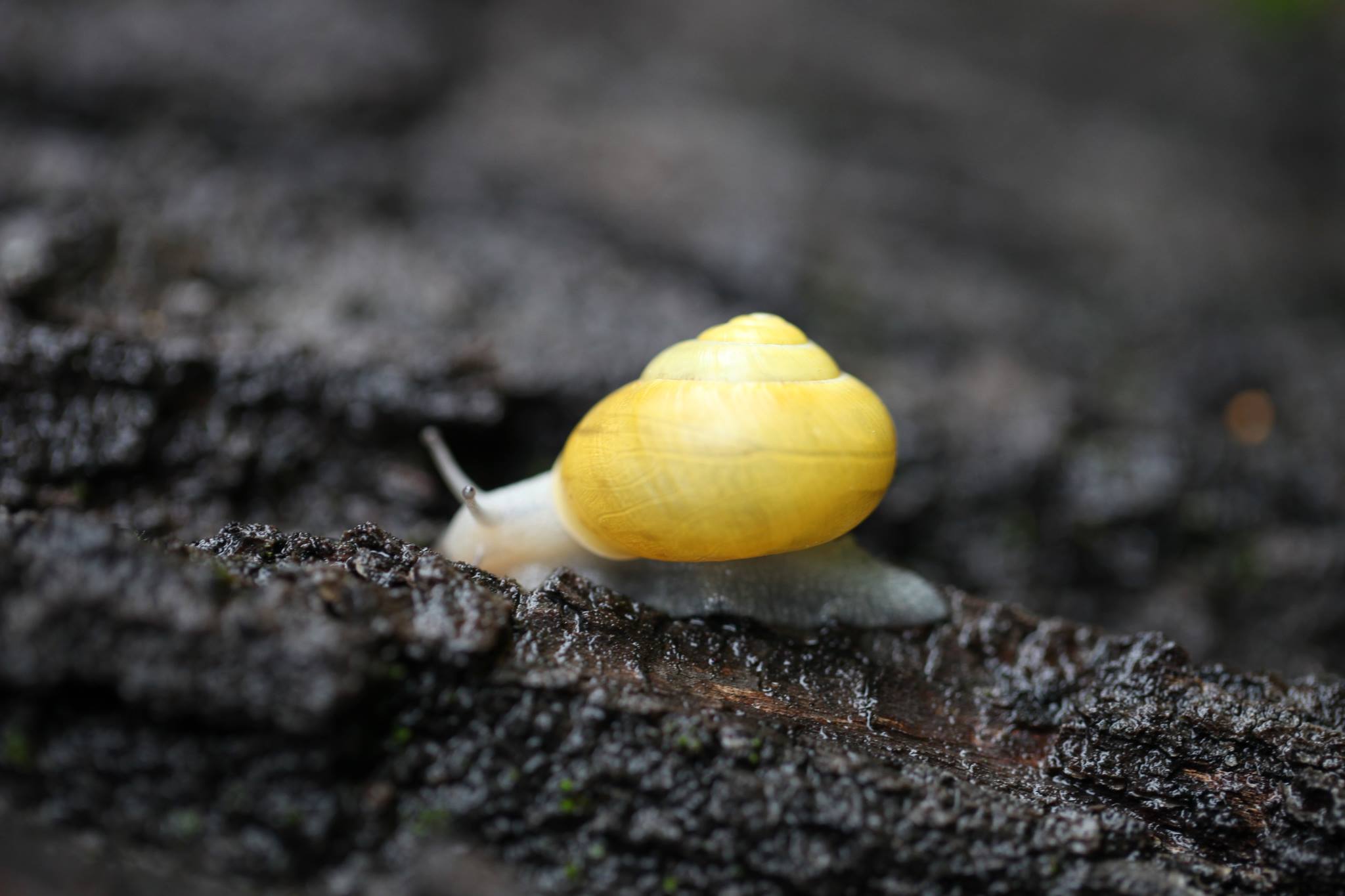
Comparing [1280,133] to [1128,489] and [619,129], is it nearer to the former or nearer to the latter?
[1128,489]

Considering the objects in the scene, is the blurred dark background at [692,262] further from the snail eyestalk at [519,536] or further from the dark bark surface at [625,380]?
the snail eyestalk at [519,536]

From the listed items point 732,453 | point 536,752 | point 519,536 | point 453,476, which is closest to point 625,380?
point 453,476

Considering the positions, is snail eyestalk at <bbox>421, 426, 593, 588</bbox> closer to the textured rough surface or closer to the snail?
the snail

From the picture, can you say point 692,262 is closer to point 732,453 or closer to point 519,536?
point 519,536

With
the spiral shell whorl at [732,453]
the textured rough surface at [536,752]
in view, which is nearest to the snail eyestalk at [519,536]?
the spiral shell whorl at [732,453]

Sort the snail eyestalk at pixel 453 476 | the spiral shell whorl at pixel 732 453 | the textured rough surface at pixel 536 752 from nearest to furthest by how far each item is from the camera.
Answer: the textured rough surface at pixel 536 752 < the spiral shell whorl at pixel 732 453 < the snail eyestalk at pixel 453 476

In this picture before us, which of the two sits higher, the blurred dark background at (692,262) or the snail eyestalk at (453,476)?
the blurred dark background at (692,262)
